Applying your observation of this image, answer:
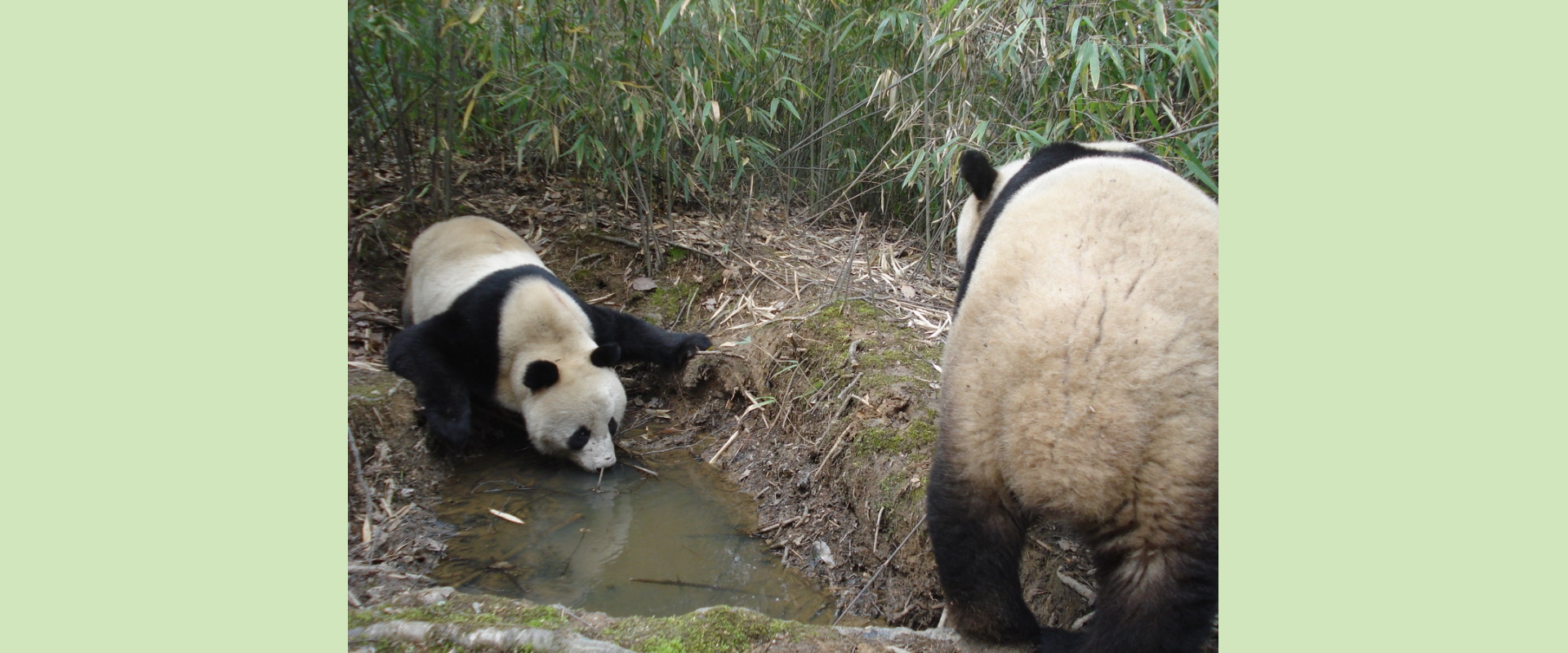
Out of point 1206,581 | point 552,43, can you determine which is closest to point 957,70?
point 552,43

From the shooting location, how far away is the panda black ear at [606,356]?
428 centimetres

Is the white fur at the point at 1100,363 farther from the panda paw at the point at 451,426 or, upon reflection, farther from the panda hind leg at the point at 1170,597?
the panda paw at the point at 451,426

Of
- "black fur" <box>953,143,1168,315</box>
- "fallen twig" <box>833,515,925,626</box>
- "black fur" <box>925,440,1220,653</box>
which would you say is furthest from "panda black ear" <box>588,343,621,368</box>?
"black fur" <box>925,440,1220,653</box>

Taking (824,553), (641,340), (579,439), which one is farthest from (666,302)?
(824,553)

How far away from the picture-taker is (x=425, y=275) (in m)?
4.71

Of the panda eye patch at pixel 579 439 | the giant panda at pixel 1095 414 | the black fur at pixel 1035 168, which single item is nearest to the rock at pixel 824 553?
the giant panda at pixel 1095 414

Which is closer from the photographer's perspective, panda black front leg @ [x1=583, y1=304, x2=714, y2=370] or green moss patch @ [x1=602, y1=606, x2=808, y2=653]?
green moss patch @ [x1=602, y1=606, x2=808, y2=653]

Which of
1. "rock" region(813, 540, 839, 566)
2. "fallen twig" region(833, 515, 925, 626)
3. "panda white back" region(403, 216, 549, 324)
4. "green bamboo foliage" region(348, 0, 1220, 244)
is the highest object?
"green bamboo foliage" region(348, 0, 1220, 244)

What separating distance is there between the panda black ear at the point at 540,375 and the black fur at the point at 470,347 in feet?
0.10

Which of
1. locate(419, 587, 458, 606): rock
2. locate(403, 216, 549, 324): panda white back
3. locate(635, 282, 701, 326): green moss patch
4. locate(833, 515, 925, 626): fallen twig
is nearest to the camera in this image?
locate(419, 587, 458, 606): rock

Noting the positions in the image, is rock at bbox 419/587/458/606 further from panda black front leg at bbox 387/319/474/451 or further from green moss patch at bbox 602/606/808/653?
panda black front leg at bbox 387/319/474/451

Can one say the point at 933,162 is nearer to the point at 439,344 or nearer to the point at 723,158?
the point at 723,158

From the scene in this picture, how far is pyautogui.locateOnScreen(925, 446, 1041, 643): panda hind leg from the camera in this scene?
2.37m

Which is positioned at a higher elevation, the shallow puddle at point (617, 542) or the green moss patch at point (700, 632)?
the green moss patch at point (700, 632)
